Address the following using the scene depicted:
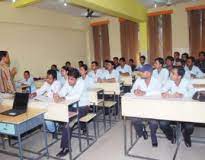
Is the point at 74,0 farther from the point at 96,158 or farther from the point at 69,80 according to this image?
the point at 96,158

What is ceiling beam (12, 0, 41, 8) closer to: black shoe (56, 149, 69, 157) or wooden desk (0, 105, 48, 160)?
wooden desk (0, 105, 48, 160)

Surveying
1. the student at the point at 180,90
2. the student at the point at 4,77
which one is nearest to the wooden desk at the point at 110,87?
the student at the point at 180,90

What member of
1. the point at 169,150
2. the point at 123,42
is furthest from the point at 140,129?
the point at 123,42

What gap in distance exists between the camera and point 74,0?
392cm

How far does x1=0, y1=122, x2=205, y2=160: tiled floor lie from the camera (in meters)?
2.98

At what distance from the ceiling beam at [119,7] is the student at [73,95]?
1492 mm

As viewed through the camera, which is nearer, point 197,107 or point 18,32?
point 197,107

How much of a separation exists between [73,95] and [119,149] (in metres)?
1.02

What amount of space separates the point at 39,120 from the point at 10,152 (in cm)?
98

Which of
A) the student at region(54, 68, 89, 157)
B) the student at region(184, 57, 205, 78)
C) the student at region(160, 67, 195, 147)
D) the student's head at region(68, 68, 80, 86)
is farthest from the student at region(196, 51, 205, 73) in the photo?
the student's head at region(68, 68, 80, 86)

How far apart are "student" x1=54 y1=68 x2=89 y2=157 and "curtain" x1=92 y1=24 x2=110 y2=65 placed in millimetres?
5200

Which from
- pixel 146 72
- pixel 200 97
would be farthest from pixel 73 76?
pixel 200 97

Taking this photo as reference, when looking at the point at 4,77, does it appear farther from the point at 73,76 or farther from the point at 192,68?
the point at 192,68

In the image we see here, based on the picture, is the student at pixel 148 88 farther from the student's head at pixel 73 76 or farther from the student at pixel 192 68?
the student at pixel 192 68
